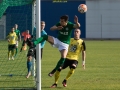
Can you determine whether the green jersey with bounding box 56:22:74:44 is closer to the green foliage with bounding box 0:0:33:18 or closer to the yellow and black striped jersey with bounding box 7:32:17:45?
the green foliage with bounding box 0:0:33:18

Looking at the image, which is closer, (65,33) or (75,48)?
(65,33)

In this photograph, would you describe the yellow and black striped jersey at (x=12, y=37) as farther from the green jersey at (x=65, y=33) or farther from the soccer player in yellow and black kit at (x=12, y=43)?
the green jersey at (x=65, y=33)

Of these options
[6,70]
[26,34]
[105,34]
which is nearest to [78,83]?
[26,34]

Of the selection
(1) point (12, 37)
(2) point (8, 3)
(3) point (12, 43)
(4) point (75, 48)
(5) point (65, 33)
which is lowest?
(3) point (12, 43)

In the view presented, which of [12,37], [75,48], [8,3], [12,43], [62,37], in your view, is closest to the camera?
[62,37]

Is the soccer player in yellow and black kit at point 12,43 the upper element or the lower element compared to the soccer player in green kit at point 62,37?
lower

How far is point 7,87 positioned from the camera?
12922 millimetres

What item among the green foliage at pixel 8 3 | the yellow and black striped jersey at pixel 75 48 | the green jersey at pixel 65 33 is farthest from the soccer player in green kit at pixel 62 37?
the green foliage at pixel 8 3

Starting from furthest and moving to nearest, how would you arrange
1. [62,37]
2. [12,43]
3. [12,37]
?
[12,43] → [12,37] → [62,37]

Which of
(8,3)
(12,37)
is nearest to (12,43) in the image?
(12,37)

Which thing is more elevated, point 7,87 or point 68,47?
point 68,47

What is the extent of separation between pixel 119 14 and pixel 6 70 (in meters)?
44.3

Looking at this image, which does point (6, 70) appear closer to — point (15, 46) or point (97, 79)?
point (97, 79)

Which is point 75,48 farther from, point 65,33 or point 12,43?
point 12,43
